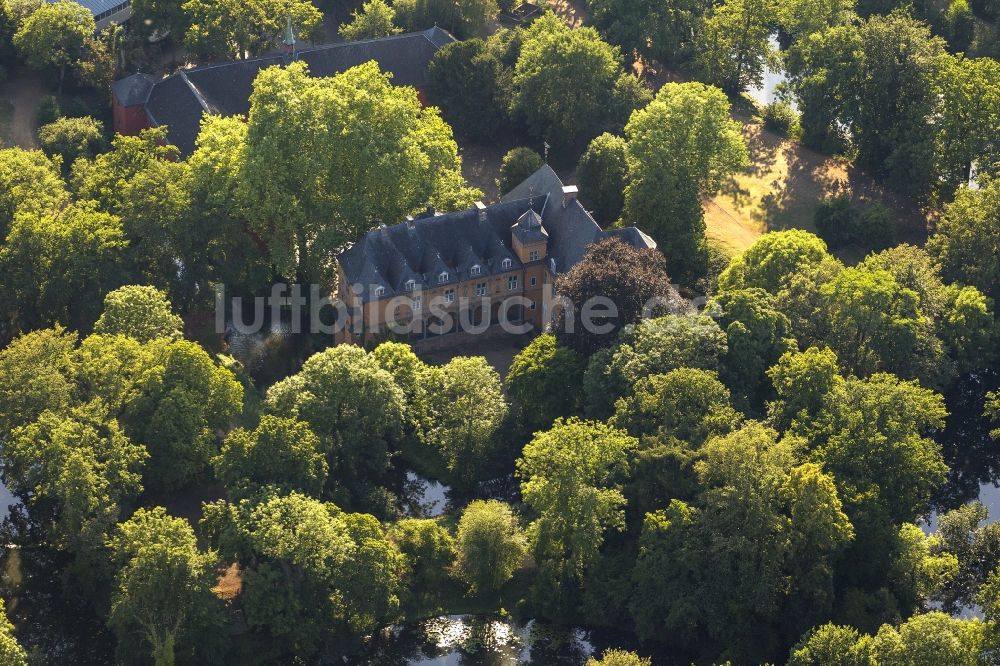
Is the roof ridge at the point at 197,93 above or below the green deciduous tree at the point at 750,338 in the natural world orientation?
above

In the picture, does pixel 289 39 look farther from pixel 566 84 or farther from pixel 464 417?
pixel 464 417

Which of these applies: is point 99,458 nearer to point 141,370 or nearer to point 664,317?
point 141,370

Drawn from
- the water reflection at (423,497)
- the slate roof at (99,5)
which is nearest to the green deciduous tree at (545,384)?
the water reflection at (423,497)

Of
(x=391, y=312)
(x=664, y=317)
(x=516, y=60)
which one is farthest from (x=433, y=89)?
(x=664, y=317)

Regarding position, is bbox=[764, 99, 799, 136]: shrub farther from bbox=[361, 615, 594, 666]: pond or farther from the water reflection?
bbox=[361, 615, 594, 666]: pond

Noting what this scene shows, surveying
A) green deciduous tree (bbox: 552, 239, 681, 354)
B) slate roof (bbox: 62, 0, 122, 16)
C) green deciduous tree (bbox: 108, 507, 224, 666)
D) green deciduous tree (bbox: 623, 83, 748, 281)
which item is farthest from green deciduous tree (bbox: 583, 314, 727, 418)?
slate roof (bbox: 62, 0, 122, 16)

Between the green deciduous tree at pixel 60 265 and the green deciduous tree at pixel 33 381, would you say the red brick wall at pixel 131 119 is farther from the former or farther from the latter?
the green deciduous tree at pixel 33 381
